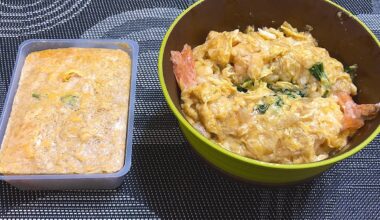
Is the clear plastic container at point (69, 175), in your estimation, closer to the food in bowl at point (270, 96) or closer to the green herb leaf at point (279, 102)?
the food in bowl at point (270, 96)

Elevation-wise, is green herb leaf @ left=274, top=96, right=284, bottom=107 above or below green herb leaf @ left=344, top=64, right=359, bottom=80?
below

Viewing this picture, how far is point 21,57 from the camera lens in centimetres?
120

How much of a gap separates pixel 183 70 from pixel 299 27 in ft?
1.22

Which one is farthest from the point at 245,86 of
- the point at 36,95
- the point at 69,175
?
the point at 36,95

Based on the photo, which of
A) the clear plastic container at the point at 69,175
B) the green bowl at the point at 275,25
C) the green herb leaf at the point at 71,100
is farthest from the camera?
the green herb leaf at the point at 71,100

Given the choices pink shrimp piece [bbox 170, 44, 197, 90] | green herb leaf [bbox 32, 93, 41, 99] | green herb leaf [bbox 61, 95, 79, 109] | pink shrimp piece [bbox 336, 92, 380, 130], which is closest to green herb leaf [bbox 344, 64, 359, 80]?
pink shrimp piece [bbox 336, 92, 380, 130]

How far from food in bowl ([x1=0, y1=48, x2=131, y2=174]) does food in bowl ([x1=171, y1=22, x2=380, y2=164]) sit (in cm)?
25

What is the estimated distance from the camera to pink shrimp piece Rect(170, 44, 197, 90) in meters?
0.98

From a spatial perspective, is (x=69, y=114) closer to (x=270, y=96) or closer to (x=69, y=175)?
(x=69, y=175)

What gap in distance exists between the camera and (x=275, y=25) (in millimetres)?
1127

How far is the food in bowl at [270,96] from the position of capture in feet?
2.90

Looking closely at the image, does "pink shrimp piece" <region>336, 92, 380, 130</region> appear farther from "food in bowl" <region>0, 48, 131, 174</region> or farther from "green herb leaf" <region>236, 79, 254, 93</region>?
"food in bowl" <region>0, 48, 131, 174</region>

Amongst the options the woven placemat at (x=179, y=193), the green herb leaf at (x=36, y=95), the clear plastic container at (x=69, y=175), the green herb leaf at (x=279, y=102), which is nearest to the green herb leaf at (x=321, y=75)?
the green herb leaf at (x=279, y=102)

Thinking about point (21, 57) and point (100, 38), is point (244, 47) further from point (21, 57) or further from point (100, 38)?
point (21, 57)
